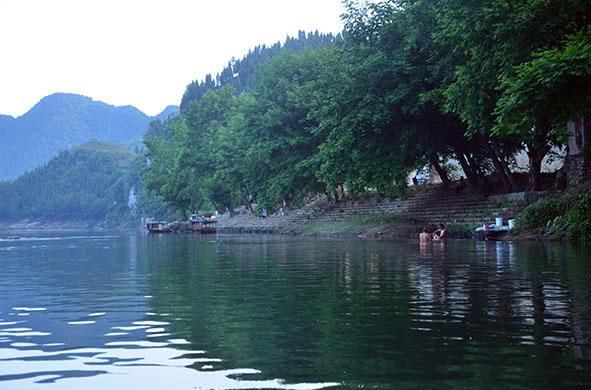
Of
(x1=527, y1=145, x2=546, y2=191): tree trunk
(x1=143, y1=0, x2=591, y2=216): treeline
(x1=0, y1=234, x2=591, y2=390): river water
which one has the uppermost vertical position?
(x1=143, y1=0, x2=591, y2=216): treeline

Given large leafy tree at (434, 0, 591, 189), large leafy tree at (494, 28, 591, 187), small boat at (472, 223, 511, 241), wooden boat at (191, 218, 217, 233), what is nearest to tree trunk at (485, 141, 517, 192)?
small boat at (472, 223, 511, 241)

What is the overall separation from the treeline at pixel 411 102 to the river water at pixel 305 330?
7394mm

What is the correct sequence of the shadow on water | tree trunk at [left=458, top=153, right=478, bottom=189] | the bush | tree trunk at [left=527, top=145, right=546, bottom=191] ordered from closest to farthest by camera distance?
1. the shadow on water
2. the bush
3. tree trunk at [left=527, top=145, right=546, bottom=191]
4. tree trunk at [left=458, top=153, right=478, bottom=189]

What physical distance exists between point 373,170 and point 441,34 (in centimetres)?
1507

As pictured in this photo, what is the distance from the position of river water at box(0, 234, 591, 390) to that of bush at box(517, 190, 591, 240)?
12.6 meters

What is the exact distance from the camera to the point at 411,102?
46.9 m

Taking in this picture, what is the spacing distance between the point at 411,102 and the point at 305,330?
37.7 metres

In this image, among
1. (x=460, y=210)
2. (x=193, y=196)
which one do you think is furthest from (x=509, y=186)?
(x=193, y=196)

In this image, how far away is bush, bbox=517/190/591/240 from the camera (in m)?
32.5

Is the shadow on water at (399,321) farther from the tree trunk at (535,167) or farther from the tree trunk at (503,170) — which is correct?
the tree trunk at (503,170)

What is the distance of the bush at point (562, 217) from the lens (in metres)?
32.5

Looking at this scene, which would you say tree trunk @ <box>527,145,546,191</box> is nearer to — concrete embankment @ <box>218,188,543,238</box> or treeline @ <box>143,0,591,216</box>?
treeline @ <box>143,0,591,216</box>

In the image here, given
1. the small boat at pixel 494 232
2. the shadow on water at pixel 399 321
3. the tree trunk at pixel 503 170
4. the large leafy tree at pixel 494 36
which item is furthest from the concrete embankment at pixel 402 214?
the shadow on water at pixel 399 321

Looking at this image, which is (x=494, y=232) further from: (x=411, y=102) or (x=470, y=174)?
(x=470, y=174)
